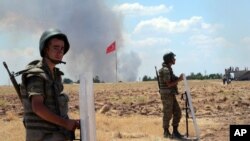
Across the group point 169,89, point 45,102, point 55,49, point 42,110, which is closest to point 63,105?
A: point 45,102

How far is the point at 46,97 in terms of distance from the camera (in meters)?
3.74

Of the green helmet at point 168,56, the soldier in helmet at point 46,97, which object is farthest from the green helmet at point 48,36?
the green helmet at point 168,56

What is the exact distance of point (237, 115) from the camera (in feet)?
50.2

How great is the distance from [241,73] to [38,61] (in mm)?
68593

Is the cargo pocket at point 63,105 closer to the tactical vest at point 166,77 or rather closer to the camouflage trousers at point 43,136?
the camouflage trousers at point 43,136

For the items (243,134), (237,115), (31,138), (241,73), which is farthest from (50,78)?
(241,73)

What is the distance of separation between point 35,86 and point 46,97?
0.14 metres

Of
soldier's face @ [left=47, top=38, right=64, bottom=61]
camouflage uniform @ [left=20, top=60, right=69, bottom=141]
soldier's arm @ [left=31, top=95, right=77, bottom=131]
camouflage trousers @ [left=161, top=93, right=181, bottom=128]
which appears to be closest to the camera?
soldier's arm @ [left=31, top=95, right=77, bottom=131]

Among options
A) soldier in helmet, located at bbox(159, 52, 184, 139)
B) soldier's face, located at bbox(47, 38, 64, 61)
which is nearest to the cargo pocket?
soldier's face, located at bbox(47, 38, 64, 61)

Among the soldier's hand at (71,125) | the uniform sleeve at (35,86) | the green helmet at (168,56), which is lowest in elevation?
the soldier's hand at (71,125)

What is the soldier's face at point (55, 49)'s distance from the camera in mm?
3795

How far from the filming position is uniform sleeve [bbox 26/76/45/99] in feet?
11.9

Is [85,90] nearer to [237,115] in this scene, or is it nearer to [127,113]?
[237,115]

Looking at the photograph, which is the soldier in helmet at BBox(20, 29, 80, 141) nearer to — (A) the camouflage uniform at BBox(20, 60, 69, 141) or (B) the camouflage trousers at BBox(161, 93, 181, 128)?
(A) the camouflage uniform at BBox(20, 60, 69, 141)
